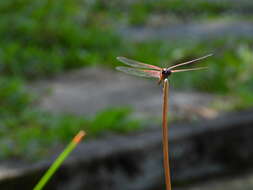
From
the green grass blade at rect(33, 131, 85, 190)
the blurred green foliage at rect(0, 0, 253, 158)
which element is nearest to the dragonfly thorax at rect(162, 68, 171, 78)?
the green grass blade at rect(33, 131, 85, 190)

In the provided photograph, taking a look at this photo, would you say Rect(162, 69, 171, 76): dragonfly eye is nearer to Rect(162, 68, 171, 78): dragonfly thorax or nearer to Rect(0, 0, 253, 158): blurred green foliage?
Rect(162, 68, 171, 78): dragonfly thorax

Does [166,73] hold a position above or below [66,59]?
below

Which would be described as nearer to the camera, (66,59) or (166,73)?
(166,73)

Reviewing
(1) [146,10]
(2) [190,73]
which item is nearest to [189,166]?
(2) [190,73]

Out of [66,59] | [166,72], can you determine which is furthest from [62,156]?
[66,59]

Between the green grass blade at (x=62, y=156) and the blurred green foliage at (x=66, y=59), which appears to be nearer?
the green grass blade at (x=62, y=156)

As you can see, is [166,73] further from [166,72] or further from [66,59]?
[66,59]

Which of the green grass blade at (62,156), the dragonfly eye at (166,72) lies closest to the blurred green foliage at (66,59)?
the green grass blade at (62,156)

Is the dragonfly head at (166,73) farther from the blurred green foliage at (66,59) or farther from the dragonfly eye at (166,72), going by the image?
the blurred green foliage at (66,59)
